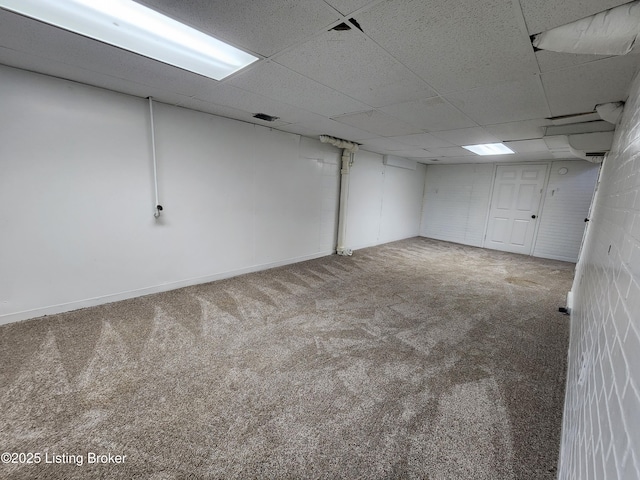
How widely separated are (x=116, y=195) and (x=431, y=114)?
3.38 meters

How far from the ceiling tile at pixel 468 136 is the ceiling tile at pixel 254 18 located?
8.78 ft

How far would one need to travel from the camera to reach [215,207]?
343cm

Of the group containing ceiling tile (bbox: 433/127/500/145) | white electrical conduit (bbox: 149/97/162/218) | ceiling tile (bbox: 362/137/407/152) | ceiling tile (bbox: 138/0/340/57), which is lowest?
white electrical conduit (bbox: 149/97/162/218)

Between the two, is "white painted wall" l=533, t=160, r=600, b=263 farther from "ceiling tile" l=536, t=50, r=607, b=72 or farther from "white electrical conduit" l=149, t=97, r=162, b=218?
"white electrical conduit" l=149, t=97, r=162, b=218

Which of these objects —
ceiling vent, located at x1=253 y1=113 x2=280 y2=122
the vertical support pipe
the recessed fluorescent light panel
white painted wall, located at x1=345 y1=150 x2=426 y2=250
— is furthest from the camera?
white painted wall, located at x1=345 y1=150 x2=426 y2=250

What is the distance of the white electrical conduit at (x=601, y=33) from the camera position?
1.18 metres

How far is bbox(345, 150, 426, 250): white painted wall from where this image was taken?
5488 mm

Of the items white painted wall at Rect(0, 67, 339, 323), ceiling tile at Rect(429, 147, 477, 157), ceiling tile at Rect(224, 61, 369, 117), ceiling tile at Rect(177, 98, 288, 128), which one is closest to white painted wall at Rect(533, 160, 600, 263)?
ceiling tile at Rect(429, 147, 477, 157)

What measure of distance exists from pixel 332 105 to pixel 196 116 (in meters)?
1.65

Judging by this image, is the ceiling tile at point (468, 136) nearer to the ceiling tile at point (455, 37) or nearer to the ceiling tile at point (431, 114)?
the ceiling tile at point (431, 114)

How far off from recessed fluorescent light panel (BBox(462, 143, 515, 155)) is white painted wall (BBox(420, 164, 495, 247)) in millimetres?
1711

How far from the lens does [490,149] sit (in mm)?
4559

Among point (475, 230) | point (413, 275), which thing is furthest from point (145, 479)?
point (475, 230)

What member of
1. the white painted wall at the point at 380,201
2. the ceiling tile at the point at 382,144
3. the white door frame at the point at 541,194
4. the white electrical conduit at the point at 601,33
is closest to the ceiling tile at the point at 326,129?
the ceiling tile at the point at 382,144
